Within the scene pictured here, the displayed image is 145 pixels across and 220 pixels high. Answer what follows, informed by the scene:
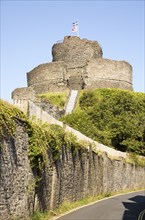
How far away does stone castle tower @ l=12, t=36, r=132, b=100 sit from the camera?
79562mm

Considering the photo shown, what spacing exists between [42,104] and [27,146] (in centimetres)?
3792

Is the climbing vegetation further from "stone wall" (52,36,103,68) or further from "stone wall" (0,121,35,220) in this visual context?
"stone wall" (52,36,103,68)

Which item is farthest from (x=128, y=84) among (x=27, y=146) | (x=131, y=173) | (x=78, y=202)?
(x=27, y=146)

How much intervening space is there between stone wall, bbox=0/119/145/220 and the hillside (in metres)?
15.1

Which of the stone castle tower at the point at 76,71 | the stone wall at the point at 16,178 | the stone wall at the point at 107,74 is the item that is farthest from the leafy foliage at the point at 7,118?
the stone wall at the point at 107,74

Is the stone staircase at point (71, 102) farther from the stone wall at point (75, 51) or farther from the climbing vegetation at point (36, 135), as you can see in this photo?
the climbing vegetation at point (36, 135)

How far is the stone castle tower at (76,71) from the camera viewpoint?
7956 cm

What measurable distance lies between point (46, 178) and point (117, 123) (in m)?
34.1

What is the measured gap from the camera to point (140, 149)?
50.3m

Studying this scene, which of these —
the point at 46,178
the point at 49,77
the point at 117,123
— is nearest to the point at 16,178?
the point at 46,178

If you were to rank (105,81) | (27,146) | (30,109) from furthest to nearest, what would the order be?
(105,81)
(30,109)
(27,146)

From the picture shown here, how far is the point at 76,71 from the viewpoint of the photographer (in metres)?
80.2

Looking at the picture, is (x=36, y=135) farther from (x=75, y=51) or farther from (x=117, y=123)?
(x=75, y=51)

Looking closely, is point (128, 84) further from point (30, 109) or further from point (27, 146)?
point (27, 146)
